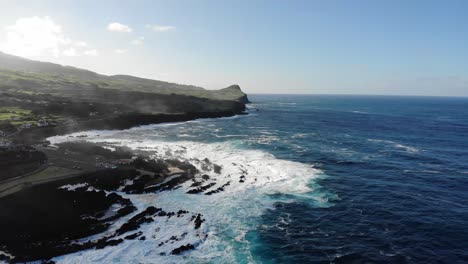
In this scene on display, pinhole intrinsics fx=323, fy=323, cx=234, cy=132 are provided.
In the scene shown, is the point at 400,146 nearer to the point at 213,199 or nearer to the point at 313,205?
the point at 313,205

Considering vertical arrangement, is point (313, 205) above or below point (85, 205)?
below

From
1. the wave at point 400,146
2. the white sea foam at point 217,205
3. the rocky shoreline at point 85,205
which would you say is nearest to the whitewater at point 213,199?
the white sea foam at point 217,205

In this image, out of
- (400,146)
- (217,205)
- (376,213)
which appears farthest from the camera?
(400,146)

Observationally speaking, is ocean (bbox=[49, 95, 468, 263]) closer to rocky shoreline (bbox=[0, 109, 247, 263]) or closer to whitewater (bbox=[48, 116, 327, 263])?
whitewater (bbox=[48, 116, 327, 263])

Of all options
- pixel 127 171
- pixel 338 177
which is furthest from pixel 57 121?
pixel 338 177

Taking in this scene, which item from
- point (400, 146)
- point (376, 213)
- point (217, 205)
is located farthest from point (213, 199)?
point (400, 146)

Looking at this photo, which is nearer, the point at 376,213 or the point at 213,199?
the point at 376,213

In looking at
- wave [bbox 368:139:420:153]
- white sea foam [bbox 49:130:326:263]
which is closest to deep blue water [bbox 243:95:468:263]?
wave [bbox 368:139:420:153]
